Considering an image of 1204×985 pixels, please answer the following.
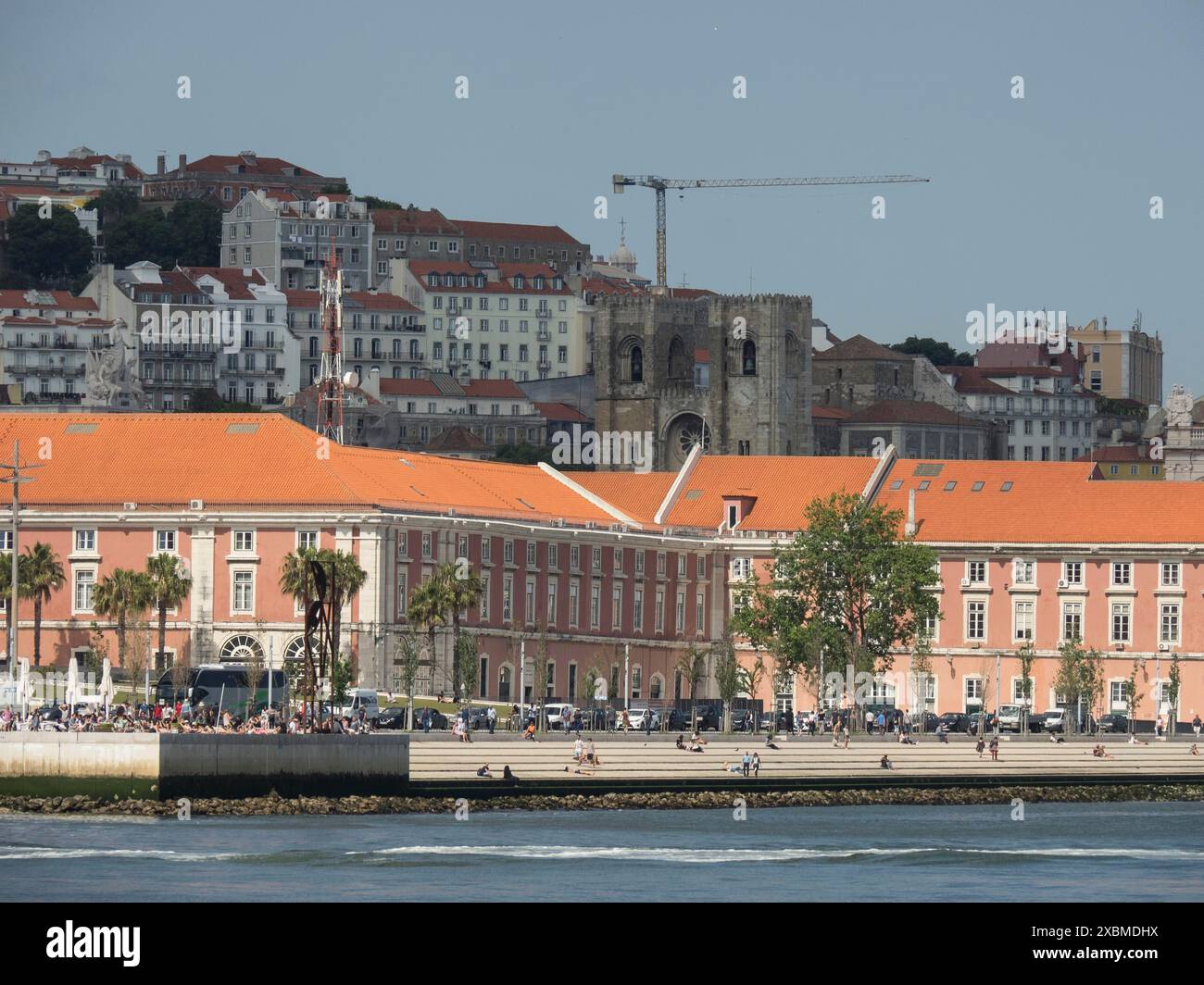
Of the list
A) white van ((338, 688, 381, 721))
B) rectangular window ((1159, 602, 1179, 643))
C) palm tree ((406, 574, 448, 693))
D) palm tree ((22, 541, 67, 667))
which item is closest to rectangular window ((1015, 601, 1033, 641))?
rectangular window ((1159, 602, 1179, 643))

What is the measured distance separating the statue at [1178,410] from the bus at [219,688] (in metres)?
71.4

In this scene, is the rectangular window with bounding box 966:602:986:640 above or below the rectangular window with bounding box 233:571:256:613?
below

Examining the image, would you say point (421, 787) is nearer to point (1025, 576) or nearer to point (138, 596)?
point (138, 596)

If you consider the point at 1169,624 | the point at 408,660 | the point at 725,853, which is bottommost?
the point at 725,853

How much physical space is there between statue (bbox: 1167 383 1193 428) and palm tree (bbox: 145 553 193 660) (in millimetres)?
65633

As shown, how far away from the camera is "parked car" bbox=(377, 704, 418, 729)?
372 ft

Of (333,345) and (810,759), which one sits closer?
(810,759)

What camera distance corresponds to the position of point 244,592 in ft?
440

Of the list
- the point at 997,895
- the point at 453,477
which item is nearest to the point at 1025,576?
the point at 453,477

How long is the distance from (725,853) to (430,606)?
4251 cm

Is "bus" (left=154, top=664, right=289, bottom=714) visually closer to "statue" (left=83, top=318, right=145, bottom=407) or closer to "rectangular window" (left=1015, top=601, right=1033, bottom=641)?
"rectangular window" (left=1015, top=601, right=1033, bottom=641)

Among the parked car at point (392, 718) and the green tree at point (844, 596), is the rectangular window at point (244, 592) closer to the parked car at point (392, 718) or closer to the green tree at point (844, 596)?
the parked car at point (392, 718)

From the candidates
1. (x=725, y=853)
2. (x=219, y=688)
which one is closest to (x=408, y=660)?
(x=219, y=688)

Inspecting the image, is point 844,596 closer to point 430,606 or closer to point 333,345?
point 430,606
